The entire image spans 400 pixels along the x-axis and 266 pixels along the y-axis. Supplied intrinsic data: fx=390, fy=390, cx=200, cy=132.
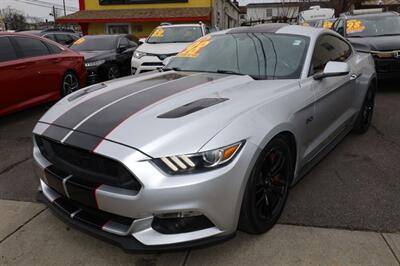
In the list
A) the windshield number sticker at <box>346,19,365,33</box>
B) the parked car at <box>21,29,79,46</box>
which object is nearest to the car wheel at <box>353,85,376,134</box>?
the windshield number sticker at <box>346,19,365,33</box>

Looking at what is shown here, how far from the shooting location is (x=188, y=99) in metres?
2.97

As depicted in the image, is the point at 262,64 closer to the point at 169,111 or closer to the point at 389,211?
the point at 169,111

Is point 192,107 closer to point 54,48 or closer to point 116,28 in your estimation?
point 54,48

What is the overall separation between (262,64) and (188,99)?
42.3 inches

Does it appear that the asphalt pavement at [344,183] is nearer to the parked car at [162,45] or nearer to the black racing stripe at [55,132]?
the black racing stripe at [55,132]

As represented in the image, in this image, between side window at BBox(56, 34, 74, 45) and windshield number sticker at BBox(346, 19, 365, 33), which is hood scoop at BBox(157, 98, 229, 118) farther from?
side window at BBox(56, 34, 74, 45)

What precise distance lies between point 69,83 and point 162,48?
2711mm

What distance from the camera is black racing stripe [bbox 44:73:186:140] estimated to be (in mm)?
2777

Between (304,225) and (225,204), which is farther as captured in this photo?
(304,225)

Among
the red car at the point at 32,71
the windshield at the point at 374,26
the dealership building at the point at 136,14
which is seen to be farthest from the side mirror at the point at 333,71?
the dealership building at the point at 136,14

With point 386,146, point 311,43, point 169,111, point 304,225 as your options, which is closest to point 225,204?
point 169,111

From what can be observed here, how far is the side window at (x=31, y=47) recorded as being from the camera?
6410 mm

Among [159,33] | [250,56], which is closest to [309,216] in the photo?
[250,56]

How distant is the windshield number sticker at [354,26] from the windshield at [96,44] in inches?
230
